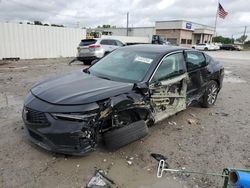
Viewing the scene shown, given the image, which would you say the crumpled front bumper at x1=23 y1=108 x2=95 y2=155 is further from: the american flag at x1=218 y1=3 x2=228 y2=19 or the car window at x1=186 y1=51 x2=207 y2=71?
the american flag at x1=218 y1=3 x2=228 y2=19

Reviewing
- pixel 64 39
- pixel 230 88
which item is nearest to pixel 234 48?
pixel 64 39

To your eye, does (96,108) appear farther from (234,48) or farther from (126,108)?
(234,48)

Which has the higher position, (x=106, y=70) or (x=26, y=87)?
(x=106, y=70)

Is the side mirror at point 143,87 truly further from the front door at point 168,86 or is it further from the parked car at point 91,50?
the parked car at point 91,50

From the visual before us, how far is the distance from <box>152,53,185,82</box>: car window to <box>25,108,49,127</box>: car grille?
1798 mm

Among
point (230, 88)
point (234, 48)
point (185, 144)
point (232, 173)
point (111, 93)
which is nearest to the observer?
point (232, 173)

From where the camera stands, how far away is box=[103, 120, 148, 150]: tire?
10.6 ft

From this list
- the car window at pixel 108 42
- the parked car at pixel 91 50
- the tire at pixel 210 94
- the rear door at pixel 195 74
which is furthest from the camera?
the car window at pixel 108 42

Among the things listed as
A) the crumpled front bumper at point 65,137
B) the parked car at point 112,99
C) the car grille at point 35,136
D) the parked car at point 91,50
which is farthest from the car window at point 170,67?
the parked car at point 91,50

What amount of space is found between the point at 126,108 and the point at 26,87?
500cm

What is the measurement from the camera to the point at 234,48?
48656mm

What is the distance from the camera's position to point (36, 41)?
1666 centimetres

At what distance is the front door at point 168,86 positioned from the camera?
153 inches

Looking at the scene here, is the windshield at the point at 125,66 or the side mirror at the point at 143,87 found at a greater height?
the windshield at the point at 125,66
